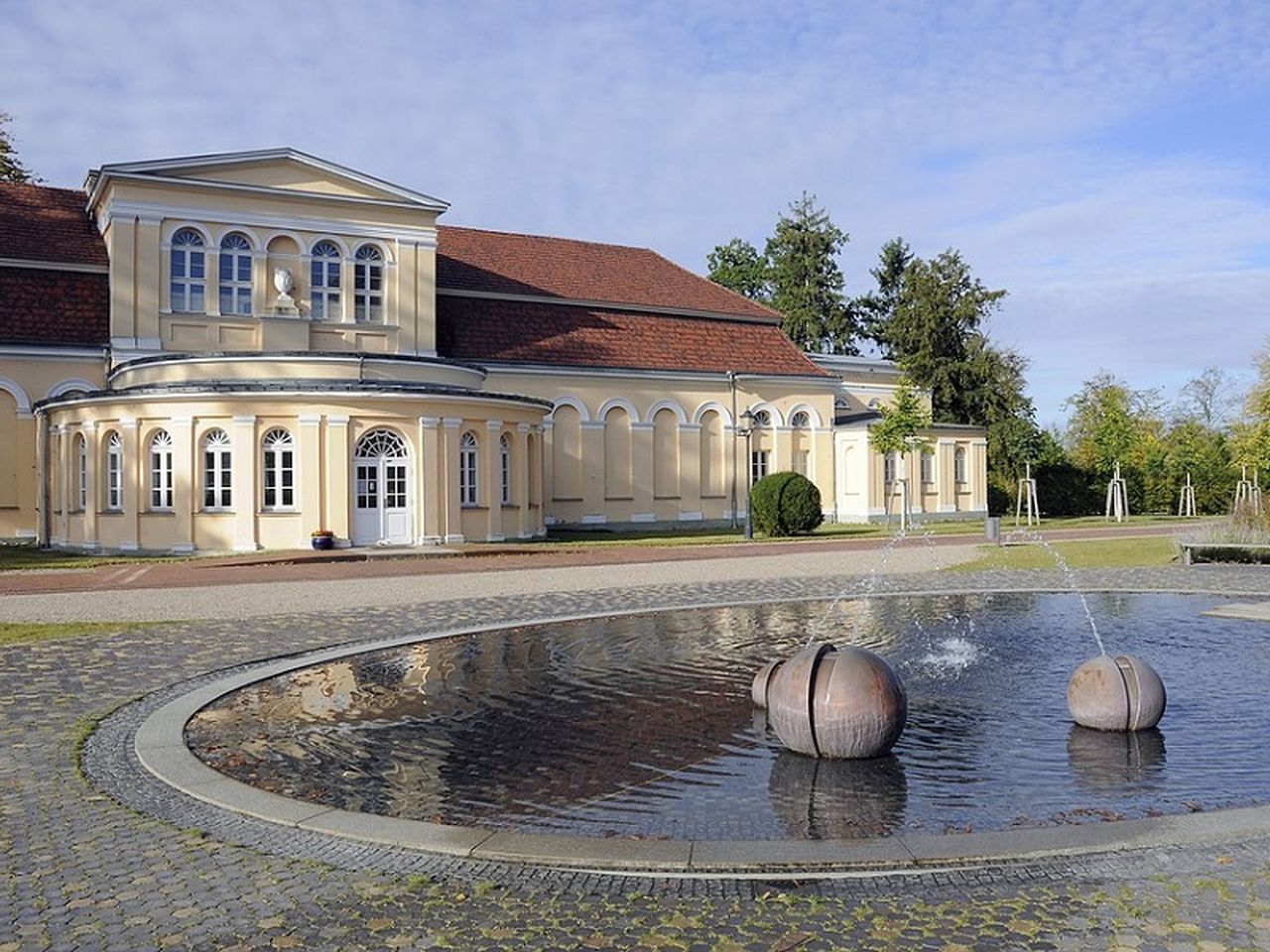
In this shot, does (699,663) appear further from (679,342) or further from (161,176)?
(679,342)

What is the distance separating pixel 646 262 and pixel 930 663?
3861cm

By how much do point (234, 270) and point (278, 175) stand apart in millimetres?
3316

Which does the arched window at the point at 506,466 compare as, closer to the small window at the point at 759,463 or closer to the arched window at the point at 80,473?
the arched window at the point at 80,473

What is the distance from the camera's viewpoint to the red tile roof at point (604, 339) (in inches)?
1572

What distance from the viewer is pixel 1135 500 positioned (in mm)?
58625

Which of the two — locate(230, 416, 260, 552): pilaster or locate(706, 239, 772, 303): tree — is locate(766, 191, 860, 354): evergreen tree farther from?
locate(230, 416, 260, 552): pilaster

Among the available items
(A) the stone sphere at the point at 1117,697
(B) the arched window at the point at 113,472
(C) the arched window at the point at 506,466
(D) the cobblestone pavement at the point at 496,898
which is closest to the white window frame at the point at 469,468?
(C) the arched window at the point at 506,466

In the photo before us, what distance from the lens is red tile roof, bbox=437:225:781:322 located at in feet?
138

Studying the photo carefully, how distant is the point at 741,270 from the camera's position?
7994 centimetres

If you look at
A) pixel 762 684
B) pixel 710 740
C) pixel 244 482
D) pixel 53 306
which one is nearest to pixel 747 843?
pixel 710 740

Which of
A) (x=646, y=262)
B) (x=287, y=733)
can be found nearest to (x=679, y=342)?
(x=646, y=262)

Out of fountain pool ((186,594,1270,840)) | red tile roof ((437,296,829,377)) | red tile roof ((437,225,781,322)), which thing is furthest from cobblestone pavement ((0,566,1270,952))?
red tile roof ((437,225,781,322))

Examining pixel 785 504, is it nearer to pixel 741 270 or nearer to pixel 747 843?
pixel 747 843

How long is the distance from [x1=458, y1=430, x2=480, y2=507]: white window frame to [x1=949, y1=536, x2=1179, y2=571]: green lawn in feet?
46.0
